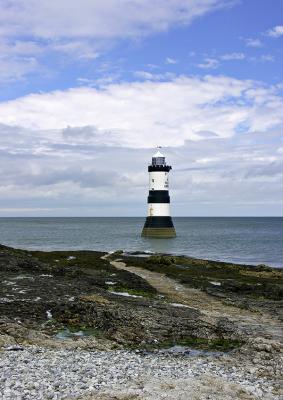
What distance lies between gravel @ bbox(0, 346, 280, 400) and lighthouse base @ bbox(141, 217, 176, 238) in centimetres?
6737

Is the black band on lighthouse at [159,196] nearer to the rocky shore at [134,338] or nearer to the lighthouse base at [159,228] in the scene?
the lighthouse base at [159,228]

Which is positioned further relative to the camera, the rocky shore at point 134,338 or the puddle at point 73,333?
the puddle at point 73,333

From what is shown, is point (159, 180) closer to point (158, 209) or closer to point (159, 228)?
point (158, 209)

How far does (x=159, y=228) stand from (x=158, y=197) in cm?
590

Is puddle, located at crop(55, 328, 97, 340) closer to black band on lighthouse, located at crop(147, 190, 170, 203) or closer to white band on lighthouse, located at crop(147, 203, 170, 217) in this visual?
black band on lighthouse, located at crop(147, 190, 170, 203)

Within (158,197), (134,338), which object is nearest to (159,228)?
(158,197)

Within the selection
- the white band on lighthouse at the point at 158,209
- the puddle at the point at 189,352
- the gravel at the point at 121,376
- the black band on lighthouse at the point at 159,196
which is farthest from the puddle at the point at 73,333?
the white band on lighthouse at the point at 158,209

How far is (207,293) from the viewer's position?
30.0m

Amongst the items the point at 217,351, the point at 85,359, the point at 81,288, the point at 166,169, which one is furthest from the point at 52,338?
the point at 166,169

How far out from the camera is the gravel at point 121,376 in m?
11.9

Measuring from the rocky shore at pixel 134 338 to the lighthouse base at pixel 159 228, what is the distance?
5017 centimetres

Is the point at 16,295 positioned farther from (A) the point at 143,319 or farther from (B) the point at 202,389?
(B) the point at 202,389

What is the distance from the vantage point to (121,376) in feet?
43.3

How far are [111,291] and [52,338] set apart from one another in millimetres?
10962
